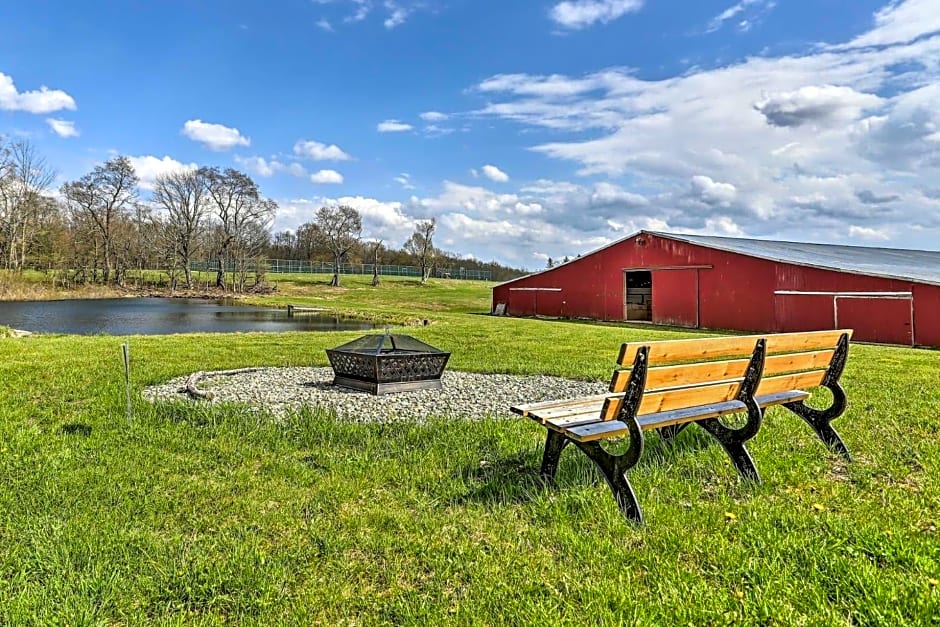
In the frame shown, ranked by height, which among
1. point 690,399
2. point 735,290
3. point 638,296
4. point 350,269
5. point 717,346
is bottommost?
point 690,399

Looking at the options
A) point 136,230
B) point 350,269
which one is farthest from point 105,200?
point 350,269

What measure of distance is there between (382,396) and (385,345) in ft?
2.55

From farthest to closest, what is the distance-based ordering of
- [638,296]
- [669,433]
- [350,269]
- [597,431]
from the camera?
[350,269]
[638,296]
[669,433]
[597,431]

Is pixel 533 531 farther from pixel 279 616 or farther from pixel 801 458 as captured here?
pixel 801 458

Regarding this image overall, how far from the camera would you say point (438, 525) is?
3385mm

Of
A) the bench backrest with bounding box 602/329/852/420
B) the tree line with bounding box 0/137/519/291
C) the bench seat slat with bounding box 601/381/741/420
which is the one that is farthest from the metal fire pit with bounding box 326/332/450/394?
the tree line with bounding box 0/137/519/291

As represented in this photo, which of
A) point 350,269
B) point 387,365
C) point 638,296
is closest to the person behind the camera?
point 387,365

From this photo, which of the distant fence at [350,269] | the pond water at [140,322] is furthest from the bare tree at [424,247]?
the pond water at [140,322]

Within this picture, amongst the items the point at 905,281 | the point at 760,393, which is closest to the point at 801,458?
the point at 760,393

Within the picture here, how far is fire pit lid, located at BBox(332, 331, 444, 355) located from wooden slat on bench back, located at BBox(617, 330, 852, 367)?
12.9 ft

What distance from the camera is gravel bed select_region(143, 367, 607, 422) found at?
6281mm

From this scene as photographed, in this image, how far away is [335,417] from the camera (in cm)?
584

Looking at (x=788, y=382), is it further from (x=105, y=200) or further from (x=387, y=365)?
(x=105, y=200)

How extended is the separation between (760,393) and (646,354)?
4.61ft
